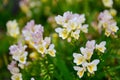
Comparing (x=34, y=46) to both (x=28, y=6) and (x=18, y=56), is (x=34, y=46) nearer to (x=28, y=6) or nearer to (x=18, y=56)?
(x=18, y=56)

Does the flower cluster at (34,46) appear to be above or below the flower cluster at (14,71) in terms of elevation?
above

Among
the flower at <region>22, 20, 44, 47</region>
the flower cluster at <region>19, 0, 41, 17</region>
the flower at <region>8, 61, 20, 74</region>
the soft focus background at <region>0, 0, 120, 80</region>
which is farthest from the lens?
the flower cluster at <region>19, 0, 41, 17</region>

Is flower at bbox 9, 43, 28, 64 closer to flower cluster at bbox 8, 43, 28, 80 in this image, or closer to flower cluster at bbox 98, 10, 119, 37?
flower cluster at bbox 8, 43, 28, 80

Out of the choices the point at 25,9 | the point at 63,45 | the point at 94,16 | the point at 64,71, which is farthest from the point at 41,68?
the point at 25,9

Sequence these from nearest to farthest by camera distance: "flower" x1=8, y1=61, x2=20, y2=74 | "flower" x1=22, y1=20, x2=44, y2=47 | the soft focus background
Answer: "flower" x1=22, y1=20, x2=44, y2=47 < "flower" x1=8, y1=61, x2=20, y2=74 < the soft focus background

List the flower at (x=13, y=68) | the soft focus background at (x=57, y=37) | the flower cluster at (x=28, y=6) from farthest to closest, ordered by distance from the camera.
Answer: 1. the flower cluster at (x=28, y=6)
2. the soft focus background at (x=57, y=37)
3. the flower at (x=13, y=68)

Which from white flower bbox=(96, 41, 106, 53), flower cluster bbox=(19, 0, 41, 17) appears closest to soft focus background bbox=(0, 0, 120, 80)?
flower cluster bbox=(19, 0, 41, 17)

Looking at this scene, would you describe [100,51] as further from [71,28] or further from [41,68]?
[41,68]

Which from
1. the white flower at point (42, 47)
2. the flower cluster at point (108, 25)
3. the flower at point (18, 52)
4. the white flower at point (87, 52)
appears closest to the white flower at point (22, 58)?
the flower at point (18, 52)

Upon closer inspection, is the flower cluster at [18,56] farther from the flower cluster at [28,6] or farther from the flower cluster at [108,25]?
the flower cluster at [28,6]
